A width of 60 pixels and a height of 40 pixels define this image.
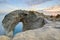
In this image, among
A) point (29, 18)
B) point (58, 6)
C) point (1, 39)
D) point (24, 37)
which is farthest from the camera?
point (58, 6)

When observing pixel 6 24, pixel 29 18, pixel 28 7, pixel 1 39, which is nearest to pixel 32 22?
pixel 29 18

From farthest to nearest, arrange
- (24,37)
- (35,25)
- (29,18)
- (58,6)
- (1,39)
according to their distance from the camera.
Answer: (58,6) < (29,18) < (35,25) < (1,39) < (24,37)

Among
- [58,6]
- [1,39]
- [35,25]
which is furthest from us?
[58,6]

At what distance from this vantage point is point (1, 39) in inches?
94.0

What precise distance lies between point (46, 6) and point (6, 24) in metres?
1.61

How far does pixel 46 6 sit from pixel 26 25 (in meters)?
1.41

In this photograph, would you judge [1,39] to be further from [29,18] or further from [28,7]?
[28,7]

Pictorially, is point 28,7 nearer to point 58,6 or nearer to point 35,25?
point 58,6

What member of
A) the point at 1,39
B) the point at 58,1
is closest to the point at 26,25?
the point at 1,39

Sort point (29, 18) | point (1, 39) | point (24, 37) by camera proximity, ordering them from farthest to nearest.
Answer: point (29, 18)
point (1, 39)
point (24, 37)

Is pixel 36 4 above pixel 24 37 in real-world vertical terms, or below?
below

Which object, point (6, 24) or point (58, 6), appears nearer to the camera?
point (6, 24)

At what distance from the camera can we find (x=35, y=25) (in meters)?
2.72

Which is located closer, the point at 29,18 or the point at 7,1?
the point at 29,18
